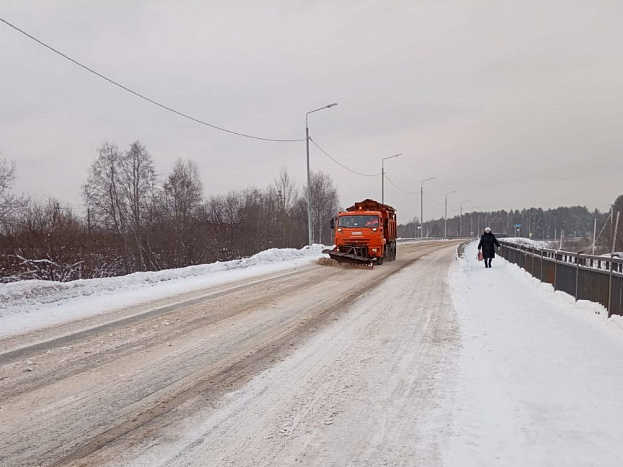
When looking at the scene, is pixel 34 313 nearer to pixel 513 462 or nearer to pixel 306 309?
pixel 306 309

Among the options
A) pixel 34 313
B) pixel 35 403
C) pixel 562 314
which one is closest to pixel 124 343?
pixel 35 403

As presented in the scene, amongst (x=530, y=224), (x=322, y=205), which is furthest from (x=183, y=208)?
(x=530, y=224)

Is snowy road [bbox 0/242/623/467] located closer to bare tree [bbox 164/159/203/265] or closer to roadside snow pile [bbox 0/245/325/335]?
roadside snow pile [bbox 0/245/325/335]

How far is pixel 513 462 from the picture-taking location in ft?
9.95

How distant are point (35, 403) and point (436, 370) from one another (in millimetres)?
4497

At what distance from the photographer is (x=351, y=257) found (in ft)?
68.2

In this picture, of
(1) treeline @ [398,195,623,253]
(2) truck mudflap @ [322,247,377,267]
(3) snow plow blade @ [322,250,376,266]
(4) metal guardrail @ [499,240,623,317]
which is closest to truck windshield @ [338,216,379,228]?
(2) truck mudflap @ [322,247,377,267]

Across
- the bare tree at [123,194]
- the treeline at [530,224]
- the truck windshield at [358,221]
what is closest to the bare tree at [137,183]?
the bare tree at [123,194]

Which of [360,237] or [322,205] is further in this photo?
[322,205]

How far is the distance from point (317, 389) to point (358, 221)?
17156mm

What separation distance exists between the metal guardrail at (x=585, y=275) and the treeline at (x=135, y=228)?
59.9 feet

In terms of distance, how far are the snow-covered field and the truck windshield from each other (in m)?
12.7

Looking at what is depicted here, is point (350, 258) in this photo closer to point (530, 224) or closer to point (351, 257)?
point (351, 257)

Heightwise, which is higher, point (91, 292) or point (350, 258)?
point (350, 258)
